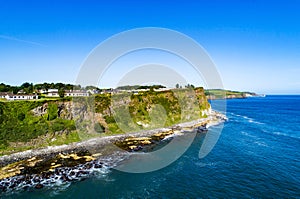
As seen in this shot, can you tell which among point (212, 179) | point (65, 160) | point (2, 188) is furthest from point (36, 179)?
point (212, 179)

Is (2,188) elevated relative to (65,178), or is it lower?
lower

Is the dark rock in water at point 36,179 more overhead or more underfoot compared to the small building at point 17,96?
more underfoot

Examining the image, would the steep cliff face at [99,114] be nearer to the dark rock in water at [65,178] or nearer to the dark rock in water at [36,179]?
the dark rock in water at [36,179]

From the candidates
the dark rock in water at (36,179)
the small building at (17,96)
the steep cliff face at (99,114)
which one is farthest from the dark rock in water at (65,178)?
the small building at (17,96)

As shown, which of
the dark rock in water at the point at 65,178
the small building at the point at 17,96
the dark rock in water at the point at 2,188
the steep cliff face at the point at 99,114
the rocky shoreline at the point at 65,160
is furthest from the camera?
the small building at the point at 17,96

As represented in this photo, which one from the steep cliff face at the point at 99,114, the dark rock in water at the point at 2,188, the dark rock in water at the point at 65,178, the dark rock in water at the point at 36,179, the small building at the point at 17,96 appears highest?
the small building at the point at 17,96

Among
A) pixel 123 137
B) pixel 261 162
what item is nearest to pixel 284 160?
pixel 261 162

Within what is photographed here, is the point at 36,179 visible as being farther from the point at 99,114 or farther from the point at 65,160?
the point at 99,114
